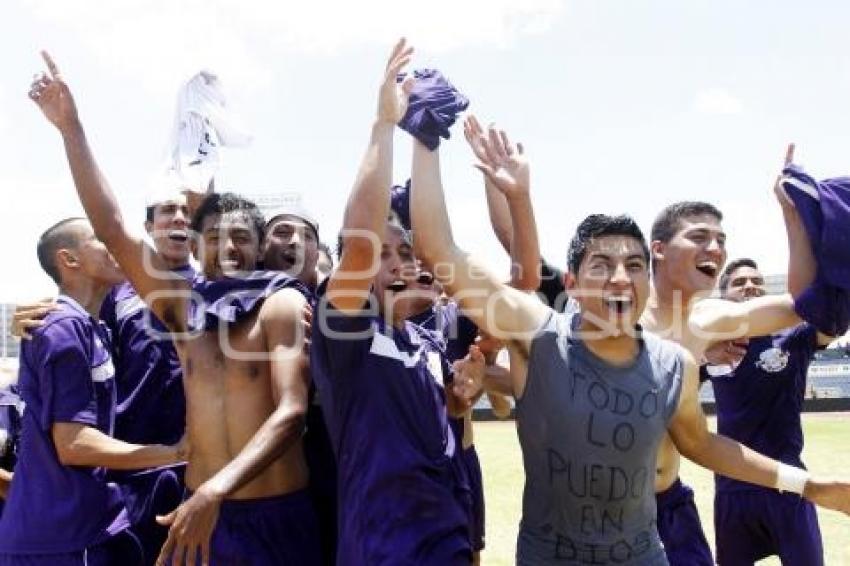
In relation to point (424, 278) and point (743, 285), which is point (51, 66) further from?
point (743, 285)

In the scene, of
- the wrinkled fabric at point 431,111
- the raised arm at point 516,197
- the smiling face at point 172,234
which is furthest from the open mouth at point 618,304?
the smiling face at point 172,234

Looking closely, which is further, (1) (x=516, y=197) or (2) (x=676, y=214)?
(2) (x=676, y=214)

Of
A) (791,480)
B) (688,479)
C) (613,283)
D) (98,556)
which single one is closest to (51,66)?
(98,556)

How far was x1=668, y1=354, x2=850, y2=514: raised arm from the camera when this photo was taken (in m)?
3.52

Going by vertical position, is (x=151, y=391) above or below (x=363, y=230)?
below

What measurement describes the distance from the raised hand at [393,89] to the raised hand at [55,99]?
128 centimetres

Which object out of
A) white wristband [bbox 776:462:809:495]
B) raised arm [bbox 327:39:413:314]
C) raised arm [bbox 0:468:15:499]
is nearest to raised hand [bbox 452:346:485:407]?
raised arm [bbox 327:39:413:314]

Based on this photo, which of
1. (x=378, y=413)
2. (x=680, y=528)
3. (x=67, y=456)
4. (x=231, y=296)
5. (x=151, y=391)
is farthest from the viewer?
(x=680, y=528)

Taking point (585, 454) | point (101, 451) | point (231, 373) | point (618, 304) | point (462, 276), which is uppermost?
point (462, 276)

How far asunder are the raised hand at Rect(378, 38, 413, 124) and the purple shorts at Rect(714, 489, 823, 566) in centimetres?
376

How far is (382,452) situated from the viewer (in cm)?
291

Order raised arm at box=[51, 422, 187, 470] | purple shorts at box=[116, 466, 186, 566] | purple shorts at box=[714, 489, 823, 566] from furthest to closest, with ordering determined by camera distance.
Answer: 1. purple shorts at box=[714, 489, 823, 566]
2. purple shorts at box=[116, 466, 186, 566]
3. raised arm at box=[51, 422, 187, 470]

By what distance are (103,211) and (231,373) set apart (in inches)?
29.2

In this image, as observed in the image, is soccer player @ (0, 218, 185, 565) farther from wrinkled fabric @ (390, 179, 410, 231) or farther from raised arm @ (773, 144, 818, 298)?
raised arm @ (773, 144, 818, 298)
